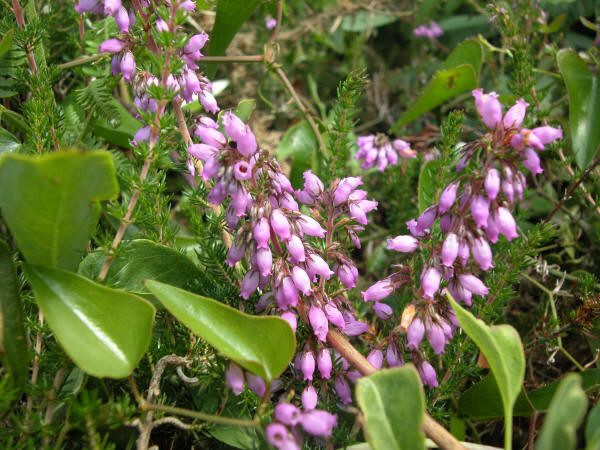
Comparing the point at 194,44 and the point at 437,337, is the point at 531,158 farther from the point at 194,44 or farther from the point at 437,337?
the point at 194,44

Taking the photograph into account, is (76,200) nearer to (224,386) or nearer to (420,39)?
(224,386)

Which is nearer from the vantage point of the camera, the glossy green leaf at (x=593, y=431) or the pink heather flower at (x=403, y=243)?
the glossy green leaf at (x=593, y=431)

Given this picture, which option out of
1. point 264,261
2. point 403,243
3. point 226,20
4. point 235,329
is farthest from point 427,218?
point 226,20

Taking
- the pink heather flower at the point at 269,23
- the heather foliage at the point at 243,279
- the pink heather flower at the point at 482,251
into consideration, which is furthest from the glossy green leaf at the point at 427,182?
the pink heather flower at the point at 269,23

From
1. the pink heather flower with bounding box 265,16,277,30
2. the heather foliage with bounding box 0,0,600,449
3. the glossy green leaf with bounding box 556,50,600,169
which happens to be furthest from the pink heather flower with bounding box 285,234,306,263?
the pink heather flower with bounding box 265,16,277,30

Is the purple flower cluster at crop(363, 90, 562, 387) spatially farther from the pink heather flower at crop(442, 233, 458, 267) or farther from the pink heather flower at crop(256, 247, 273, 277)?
the pink heather flower at crop(256, 247, 273, 277)

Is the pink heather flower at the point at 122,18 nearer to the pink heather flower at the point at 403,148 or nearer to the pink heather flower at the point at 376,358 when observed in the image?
the pink heather flower at the point at 376,358

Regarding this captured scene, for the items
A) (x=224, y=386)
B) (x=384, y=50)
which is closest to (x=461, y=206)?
(x=224, y=386)

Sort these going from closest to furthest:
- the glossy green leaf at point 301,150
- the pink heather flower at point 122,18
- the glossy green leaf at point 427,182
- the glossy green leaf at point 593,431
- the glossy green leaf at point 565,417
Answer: the glossy green leaf at point 565,417 → the glossy green leaf at point 593,431 → the pink heather flower at point 122,18 → the glossy green leaf at point 427,182 → the glossy green leaf at point 301,150
